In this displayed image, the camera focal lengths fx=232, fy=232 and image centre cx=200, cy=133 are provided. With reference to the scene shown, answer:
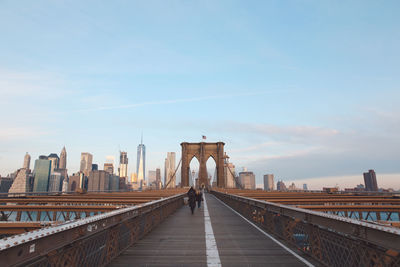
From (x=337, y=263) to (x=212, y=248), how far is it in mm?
2932

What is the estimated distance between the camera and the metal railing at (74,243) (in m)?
2.46

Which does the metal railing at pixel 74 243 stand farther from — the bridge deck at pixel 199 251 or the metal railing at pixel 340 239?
the metal railing at pixel 340 239

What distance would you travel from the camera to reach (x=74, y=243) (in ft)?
11.9

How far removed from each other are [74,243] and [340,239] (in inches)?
186

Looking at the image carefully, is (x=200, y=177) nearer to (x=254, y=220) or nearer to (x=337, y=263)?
(x=254, y=220)

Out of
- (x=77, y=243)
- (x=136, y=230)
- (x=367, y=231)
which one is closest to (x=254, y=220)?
(x=136, y=230)

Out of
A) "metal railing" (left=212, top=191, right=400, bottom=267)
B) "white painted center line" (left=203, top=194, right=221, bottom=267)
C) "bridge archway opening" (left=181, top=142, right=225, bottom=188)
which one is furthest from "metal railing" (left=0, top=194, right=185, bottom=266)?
"bridge archway opening" (left=181, top=142, right=225, bottom=188)

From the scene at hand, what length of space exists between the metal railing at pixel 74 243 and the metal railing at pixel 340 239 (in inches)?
174

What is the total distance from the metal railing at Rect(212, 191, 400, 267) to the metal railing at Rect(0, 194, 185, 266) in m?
4.43

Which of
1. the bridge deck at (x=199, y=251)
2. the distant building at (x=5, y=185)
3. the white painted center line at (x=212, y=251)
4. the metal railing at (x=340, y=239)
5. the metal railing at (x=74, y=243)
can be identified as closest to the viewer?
the metal railing at (x=74, y=243)

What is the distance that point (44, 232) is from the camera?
114 inches

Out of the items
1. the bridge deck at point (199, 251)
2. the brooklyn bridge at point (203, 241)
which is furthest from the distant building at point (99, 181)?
the brooklyn bridge at point (203, 241)

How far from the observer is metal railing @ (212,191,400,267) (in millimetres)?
3225

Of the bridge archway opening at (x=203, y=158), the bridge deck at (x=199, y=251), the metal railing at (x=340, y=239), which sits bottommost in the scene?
the bridge deck at (x=199, y=251)
